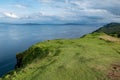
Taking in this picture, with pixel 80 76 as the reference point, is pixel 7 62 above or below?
below

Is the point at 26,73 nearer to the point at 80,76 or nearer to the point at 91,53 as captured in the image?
the point at 80,76

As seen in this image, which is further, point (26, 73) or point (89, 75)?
point (26, 73)

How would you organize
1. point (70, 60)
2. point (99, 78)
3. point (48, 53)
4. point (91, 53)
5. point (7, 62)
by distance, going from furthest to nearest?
point (7, 62) → point (48, 53) → point (91, 53) → point (70, 60) → point (99, 78)

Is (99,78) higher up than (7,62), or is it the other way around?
(99,78)

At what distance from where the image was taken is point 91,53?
93.0 ft

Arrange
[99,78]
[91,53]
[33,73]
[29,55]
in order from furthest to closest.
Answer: [29,55] < [91,53] < [33,73] < [99,78]

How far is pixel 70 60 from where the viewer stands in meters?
25.4

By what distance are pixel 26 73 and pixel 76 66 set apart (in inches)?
194

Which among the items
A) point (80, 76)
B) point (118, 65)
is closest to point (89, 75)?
point (80, 76)

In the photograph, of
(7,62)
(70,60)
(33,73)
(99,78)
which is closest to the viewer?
(99,78)

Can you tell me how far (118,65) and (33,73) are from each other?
8494 mm

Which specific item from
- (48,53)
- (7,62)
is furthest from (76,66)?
(7,62)

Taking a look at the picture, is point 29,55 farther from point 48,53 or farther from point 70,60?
point 70,60

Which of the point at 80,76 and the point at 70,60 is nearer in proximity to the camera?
the point at 80,76
